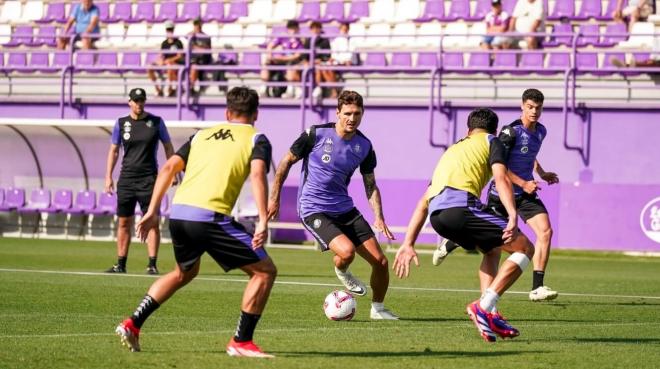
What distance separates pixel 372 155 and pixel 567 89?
1512cm

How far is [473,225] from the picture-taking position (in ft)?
38.0

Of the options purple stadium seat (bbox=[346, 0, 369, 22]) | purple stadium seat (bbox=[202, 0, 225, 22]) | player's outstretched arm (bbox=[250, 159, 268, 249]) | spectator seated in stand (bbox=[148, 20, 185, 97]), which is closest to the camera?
player's outstretched arm (bbox=[250, 159, 268, 249])

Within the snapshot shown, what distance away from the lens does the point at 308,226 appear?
521 inches

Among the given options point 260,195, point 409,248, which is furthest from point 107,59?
point 260,195

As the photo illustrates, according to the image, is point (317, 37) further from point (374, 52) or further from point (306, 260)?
point (306, 260)

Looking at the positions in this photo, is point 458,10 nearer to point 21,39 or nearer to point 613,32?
point 613,32

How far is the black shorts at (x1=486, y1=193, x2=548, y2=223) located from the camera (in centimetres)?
1568

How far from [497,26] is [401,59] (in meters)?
2.32

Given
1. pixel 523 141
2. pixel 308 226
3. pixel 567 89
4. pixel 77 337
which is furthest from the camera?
pixel 567 89

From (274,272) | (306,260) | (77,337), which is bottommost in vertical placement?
(306,260)

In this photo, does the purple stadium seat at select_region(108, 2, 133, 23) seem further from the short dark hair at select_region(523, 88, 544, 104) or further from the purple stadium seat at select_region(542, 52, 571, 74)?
the short dark hair at select_region(523, 88, 544, 104)

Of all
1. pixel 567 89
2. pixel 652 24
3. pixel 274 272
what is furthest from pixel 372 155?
pixel 652 24

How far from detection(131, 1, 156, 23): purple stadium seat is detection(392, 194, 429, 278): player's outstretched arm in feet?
83.6

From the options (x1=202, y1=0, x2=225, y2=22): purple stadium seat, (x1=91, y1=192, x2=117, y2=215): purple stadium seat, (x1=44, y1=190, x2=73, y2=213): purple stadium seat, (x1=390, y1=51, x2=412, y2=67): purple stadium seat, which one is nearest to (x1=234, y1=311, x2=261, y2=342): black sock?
(x1=91, y1=192, x2=117, y2=215): purple stadium seat
